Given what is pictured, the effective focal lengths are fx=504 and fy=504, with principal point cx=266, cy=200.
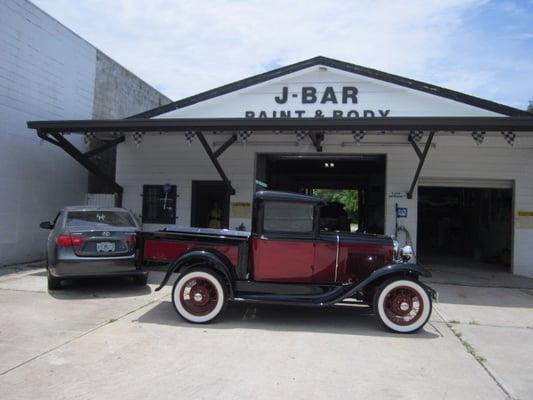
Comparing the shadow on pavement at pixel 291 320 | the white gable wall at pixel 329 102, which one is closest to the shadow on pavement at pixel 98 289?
the shadow on pavement at pixel 291 320

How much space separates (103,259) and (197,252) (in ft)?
7.44

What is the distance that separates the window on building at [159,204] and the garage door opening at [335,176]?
8.12 feet

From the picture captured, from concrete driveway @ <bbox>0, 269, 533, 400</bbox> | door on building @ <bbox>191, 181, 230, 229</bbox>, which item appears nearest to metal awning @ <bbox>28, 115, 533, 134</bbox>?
door on building @ <bbox>191, 181, 230, 229</bbox>

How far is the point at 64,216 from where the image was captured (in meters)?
8.88

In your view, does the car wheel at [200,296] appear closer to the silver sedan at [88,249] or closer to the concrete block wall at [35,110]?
the silver sedan at [88,249]

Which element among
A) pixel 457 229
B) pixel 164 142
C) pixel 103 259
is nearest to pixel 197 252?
pixel 103 259

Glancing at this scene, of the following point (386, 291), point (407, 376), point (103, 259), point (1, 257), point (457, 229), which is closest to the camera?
point (407, 376)

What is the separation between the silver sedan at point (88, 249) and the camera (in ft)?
27.2

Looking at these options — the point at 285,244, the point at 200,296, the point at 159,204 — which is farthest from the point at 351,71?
the point at 200,296

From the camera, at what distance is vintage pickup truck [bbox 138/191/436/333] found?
6844 mm

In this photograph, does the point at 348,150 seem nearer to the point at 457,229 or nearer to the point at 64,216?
the point at 64,216

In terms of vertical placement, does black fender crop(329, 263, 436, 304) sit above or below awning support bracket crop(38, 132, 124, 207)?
below

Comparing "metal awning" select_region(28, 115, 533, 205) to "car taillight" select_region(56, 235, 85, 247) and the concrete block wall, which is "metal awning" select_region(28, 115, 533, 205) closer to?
the concrete block wall

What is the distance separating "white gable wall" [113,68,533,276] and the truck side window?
6302 mm
